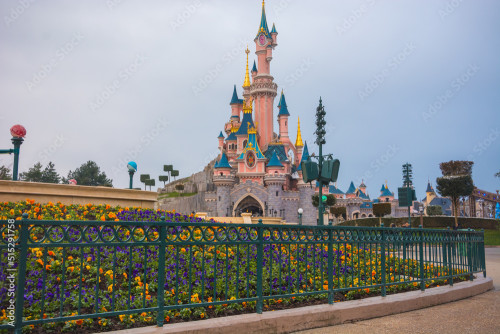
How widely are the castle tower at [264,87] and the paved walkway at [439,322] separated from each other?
5404 cm

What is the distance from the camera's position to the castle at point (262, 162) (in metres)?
52.3

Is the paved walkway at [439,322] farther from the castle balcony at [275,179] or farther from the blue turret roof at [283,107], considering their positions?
the blue turret roof at [283,107]

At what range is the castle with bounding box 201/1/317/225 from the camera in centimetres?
5234

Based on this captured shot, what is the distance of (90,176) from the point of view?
203ft

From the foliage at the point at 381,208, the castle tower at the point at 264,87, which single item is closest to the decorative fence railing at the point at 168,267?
the foliage at the point at 381,208

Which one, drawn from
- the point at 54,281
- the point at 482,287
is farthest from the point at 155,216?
the point at 482,287

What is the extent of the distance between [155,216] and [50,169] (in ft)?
170

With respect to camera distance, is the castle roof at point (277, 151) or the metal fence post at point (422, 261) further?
the castle roof at point (277, 151)

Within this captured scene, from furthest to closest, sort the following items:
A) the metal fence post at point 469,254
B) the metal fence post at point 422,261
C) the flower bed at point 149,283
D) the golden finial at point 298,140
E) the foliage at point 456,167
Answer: the golden finial at point 298,140 < the foliage at point 456,167 < the metal fence post at point 469,254 < the metal fence post at point 422,261 < the flower bed at point 149,283

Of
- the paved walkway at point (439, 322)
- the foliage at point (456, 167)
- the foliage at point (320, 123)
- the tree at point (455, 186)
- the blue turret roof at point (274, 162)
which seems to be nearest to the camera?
the paved walkway at point (439, 322)

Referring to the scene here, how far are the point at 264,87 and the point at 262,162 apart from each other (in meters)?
13.2

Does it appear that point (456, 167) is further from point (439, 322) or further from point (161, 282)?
point (161, 282)

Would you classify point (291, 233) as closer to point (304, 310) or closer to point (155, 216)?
point (304, 310)

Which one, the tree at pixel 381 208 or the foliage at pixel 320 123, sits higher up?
the foliage at pixel 320 123
